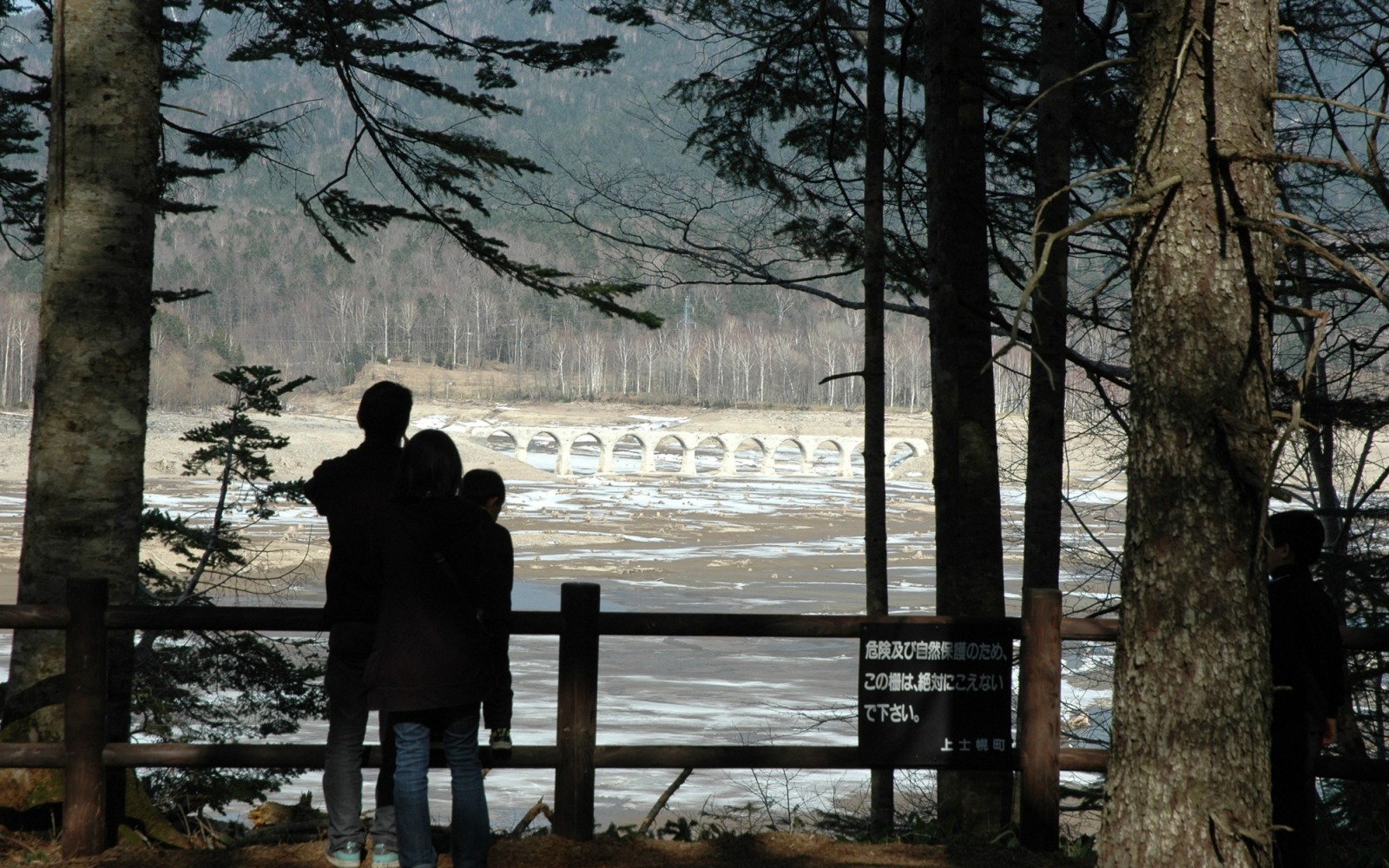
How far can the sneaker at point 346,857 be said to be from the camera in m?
3.79

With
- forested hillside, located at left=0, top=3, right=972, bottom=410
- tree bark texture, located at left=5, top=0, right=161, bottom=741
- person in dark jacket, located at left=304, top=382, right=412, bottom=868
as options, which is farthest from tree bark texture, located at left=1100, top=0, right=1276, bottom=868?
forested hillside, located at left=0, top=3, right=972, bottom=410

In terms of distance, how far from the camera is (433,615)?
3.25m

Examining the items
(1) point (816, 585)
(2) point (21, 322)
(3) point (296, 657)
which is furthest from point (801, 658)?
(2) point (21, 322)

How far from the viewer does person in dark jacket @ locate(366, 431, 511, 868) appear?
10.6ft

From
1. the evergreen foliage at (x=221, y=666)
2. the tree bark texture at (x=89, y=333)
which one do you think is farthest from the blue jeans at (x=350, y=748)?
the evergreen foliage at (x=221, y=666)

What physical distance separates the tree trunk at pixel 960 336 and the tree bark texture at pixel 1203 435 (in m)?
2.79

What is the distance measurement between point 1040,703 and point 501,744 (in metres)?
1.85

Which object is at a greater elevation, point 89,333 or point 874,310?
point 874,310

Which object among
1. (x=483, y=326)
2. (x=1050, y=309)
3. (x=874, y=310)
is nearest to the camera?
(x=1050, y=309)

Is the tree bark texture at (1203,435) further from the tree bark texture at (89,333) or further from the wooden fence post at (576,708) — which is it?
the tree bark texture at (89,333)

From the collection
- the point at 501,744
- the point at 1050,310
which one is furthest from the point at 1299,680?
the point at 1050,310

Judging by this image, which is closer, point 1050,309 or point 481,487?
point 481,487

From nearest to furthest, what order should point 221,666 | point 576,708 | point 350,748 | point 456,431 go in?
point 350,748 < point 576,708 < point 221,666 < point 456,431

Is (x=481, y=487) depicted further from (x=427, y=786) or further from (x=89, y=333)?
(x=89, y=333)
